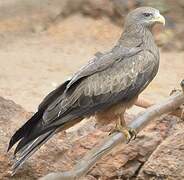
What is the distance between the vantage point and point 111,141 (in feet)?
13.3

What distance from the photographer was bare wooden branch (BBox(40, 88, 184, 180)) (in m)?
3.63

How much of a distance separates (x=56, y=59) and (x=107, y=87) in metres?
5.37

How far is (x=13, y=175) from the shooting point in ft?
15.3

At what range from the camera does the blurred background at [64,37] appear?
928cm

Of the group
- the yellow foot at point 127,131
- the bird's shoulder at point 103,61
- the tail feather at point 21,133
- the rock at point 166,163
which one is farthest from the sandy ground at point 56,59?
the tail feather at point 21,133

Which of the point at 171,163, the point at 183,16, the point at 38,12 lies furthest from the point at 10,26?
the point at 171,163

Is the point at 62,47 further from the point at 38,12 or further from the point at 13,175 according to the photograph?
the point at 13,175

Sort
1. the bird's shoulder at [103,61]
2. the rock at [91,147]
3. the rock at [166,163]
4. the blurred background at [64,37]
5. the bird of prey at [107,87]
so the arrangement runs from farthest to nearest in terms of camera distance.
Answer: the blurred background at [64,37] → the rock at [166,163] → the rock at [91,147] → the bird's shoulder at [103,61] → the bird of prey at [107,87]

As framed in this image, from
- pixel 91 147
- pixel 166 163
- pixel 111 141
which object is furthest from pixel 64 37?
pixel 111 141

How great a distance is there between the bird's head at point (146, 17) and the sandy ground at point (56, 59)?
11.4 feet

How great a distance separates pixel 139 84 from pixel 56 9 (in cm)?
651

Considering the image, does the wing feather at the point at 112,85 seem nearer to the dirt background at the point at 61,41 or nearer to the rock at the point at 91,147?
the rock at the point at 91,147

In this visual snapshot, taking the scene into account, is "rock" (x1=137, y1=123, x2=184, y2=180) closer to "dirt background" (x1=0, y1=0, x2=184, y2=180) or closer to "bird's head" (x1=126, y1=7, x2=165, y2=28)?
"bird's head" (x1=126, y1=7, x2=165, y2=28)

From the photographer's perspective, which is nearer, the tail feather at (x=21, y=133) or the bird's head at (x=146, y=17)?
the tail feather at (x=21, y=133)
